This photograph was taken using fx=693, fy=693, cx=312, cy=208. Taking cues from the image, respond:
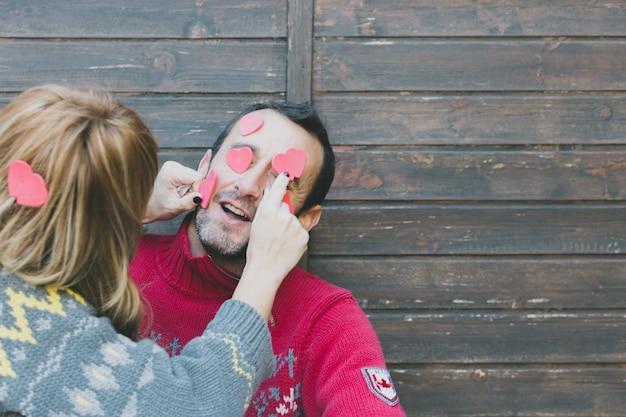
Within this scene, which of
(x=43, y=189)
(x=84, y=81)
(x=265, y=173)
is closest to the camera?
(x=43, y=189)

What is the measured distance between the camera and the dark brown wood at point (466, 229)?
2.25 metres

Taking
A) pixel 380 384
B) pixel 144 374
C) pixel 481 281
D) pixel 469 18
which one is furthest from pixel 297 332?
pixel 469 18

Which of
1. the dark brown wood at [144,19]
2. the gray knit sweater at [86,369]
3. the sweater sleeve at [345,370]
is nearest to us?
the gray knit sweater at [86,369]

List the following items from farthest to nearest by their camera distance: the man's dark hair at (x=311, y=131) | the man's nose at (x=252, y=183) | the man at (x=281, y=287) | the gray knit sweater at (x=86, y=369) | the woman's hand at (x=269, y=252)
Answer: the man's dark hair at (x=311, y=131), the man's nose at (x=252, y=183), the man at (x=281, y=287), the woman's hand at (x=269, y=252), the gray knit sweater at (x=86, y=369)

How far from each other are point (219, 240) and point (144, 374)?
2.18 feet

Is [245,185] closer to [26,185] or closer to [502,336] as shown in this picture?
[26,185]

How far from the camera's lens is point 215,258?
1.90m

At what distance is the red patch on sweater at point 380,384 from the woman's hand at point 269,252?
1.08ft

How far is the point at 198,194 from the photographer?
188cm

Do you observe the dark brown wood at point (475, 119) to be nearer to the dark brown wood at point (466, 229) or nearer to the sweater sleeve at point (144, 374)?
the dark brown wood at point (466, 229)

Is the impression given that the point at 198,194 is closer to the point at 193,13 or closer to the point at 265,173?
the point at 265,173

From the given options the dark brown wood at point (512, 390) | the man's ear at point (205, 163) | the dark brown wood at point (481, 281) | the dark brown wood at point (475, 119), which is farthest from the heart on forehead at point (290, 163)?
the dark brown wood at point (512, 390)

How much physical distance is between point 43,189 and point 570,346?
179 cm

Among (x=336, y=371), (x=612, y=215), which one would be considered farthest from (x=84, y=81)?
(x=612, y=215)
